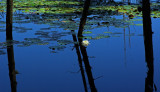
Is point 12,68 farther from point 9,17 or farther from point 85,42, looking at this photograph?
point 85,42

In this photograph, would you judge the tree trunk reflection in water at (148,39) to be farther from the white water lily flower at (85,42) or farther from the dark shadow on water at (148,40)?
the white water lily flower at (85,42)

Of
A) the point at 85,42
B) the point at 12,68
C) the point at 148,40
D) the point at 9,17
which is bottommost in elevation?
the point at 12,68

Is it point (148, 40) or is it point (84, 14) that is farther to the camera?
point (84, 14)

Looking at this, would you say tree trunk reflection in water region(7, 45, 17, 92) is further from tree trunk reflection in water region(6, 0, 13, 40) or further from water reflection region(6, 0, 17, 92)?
tree trunk reflection in water region(6, 0, 13, 40)

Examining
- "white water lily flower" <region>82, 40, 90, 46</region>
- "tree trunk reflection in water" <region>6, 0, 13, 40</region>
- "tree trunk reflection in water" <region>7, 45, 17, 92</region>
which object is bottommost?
"tree trunk reflection in water" <region>7, 45, 17, 92</region>

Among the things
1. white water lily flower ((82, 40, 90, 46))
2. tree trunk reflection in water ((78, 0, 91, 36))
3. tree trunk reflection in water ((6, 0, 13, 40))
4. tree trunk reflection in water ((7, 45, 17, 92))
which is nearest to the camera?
tree trunk reflection in water ((7, 45, 17, 92))

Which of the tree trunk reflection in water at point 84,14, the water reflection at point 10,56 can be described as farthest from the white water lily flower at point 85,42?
the water reflection at point 10,56

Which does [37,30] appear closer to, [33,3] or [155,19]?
[155,19]

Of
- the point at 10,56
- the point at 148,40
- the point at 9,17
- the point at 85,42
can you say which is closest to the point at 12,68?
the point at 10,56

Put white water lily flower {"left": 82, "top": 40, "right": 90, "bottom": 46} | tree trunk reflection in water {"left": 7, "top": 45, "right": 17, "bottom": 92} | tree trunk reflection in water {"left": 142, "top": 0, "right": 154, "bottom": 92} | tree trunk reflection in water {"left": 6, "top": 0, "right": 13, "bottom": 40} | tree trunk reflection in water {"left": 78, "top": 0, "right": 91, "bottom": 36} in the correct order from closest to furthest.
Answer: tree trunk reflection in water {"left": 142, "top": 0, "right": 154, "bottom": 92} → tree trunk reflection in water {"left": 7, "top": 45, "right": 17, "bottom": 92} → tree trunk reflection in water {"left": 6, "top": 0, "right": 13, "bottom": 40} → white water lily flower {"left": 82, "top": 40, "right": 90, "bottom": 46} → tree trunk reflection in water {"left": 78, "top": 0, "right": 91, "bottom": 36}

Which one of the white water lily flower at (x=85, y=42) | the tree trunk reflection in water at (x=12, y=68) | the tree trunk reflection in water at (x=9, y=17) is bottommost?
the tree trunk reflection in water at (x=12, y=68)

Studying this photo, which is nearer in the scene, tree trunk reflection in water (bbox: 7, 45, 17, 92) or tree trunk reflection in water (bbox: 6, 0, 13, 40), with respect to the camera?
tree trunk reflection in water (bbox: 7, 45, 17, 92)

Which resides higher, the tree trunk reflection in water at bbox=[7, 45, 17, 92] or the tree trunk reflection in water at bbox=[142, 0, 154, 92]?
the tree trunk reflection in water at bbox=[142, 0, 154, 92]

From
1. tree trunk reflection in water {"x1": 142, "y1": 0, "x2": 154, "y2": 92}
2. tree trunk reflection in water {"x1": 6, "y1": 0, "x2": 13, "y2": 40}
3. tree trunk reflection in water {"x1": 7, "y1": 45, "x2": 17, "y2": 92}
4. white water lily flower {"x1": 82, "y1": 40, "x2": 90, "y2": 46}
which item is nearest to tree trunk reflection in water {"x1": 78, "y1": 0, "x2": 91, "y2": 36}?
white water lily flower {"x1": 82, "y1": 40, "x2": 90, "y2": 46}
